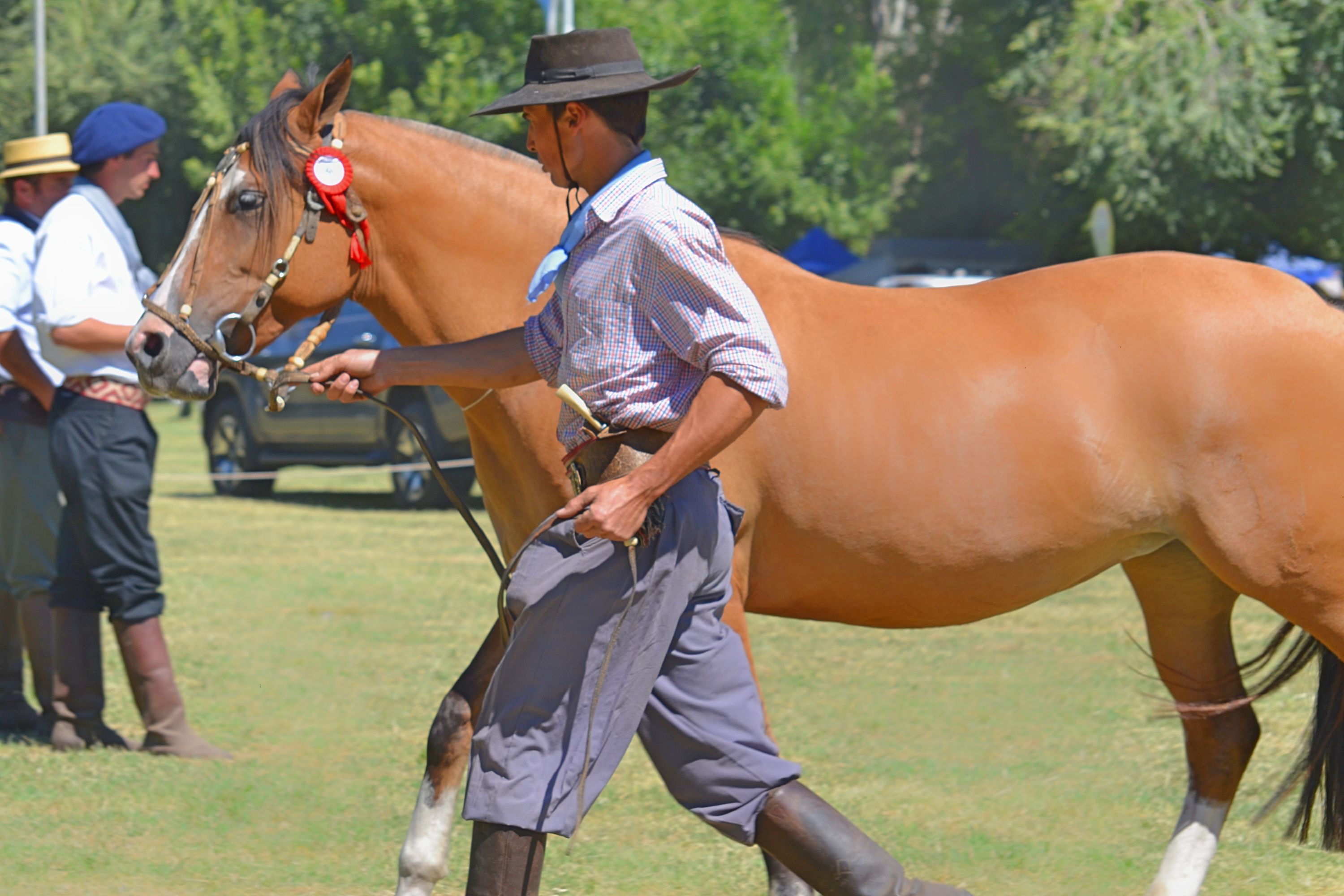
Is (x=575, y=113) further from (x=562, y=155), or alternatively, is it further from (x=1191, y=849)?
(x=1191, y=849)

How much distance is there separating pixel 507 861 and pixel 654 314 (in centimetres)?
111

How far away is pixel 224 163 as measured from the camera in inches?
150

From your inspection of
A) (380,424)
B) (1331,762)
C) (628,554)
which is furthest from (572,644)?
(380,424)

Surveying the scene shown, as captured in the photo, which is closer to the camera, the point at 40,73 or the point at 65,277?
the point at 65,277

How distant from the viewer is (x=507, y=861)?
2.96 m

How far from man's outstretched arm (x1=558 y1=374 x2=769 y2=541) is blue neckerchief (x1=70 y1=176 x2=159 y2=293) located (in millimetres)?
3464

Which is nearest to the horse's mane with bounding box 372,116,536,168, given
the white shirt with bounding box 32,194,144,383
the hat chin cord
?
the hat chin cord

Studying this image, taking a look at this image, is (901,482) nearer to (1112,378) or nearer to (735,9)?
(1112,378)

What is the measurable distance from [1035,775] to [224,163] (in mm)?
3638

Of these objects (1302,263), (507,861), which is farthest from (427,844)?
(1302,263)

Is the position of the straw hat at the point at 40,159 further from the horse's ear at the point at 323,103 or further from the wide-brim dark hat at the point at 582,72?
the wide-brim dark hat at the point at 582,72

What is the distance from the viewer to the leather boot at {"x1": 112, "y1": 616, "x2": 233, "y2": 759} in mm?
5738

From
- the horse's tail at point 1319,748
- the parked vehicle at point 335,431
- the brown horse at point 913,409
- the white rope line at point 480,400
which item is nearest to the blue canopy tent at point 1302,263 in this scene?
the parked vehicle at point 335,431

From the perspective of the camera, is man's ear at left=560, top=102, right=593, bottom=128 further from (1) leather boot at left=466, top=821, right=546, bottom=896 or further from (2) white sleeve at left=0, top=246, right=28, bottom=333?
(2) white sleeve at left=0, top=246, right=28, bottom=333
